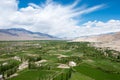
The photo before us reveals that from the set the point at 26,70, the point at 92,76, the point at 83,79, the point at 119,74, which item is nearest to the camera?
the point at 83,79

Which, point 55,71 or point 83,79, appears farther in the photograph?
point 55,71

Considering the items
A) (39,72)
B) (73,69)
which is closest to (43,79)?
(39,72)

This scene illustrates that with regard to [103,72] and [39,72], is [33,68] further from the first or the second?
[103,72]

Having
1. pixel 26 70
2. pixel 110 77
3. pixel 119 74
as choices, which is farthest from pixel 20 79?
pixel 119 74

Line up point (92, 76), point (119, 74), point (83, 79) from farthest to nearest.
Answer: point (119, 74) < point (92, 76) < point (83, 79)

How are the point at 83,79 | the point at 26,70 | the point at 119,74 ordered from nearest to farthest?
the point at 83,79
the point at 119,74
the point at 26,70

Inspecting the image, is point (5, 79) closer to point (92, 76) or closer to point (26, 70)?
point (26, 70)

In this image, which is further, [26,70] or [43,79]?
[26,70]
